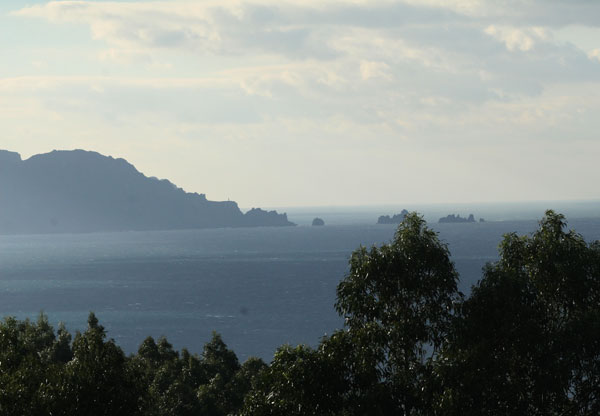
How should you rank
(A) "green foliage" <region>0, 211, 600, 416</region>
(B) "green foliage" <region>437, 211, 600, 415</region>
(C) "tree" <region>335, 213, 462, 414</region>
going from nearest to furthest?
(B) "green foliage" <region>437, 211, 600, 415</region> < (A) "green foliage" <region>0, 211, 600, 416</region> < (C) "tree" <region>335, 213, 462, 414</region>

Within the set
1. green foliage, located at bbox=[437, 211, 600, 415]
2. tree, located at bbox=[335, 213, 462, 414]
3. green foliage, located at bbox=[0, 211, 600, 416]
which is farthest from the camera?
tree, located at bbox=[335, 213, 462, 414]

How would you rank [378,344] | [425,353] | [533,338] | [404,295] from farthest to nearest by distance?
[404,295], [425,353], [378,344], [533,338]

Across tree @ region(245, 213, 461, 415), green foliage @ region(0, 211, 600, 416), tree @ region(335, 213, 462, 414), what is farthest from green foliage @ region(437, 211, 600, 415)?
tree @ region(245, 213, 461, 415)

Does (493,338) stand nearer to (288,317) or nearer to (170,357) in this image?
(170,357)

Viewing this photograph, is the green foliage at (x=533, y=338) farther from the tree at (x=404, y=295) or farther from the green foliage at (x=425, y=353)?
the tree at (x=404, y=295)

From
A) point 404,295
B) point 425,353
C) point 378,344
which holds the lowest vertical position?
point 425,353

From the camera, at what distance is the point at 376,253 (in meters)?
22.5

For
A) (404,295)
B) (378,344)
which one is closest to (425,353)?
(378,344)

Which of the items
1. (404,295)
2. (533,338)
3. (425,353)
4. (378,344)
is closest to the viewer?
(533,338)

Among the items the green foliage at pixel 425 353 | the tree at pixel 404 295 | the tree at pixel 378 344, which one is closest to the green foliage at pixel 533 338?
the green foliage at pixel 425 353

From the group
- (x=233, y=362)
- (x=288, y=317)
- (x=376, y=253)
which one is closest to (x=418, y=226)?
(x=376, y=253)

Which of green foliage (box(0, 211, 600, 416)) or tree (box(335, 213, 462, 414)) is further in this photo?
tree (box(335, 213, 462, 414))

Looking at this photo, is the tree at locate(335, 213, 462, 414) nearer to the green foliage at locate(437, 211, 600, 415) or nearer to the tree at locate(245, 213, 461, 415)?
the tree at locate(245, 213, 461, 415)

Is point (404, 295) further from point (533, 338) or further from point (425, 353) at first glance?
point (533, 338)
